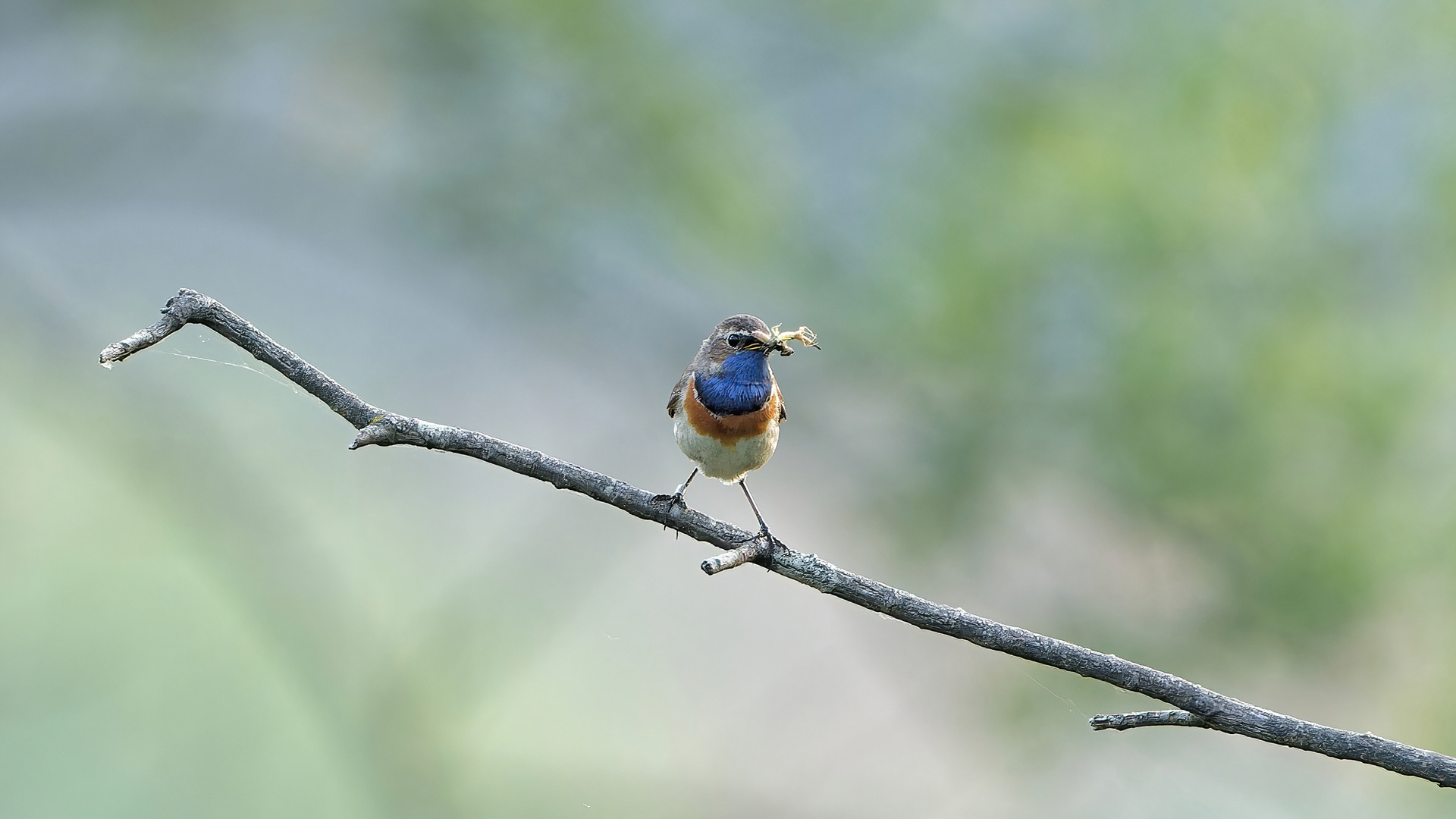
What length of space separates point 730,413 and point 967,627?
96cm

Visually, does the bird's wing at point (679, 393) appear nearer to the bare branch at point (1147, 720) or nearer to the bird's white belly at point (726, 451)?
the bird's white belly at point (726, 451)

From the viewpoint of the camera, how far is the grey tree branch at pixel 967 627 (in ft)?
5.07

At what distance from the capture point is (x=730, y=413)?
96.3 inches

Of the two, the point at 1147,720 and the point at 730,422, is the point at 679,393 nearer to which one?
the point at 730,422

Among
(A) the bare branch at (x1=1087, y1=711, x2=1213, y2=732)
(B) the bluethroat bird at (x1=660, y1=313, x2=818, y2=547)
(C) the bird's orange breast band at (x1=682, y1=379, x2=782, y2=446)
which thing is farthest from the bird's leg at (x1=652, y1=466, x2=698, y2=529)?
(A) the bare branch at (x1=1087, y1=711, x2=1213, y2=732)

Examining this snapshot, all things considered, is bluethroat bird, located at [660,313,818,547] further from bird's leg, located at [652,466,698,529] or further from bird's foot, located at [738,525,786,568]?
bird's foot, located at [738,525,786,568]

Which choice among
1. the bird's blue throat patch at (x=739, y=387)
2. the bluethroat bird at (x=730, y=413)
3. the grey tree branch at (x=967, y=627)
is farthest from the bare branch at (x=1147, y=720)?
the bird's blue throat patch at (x=739, y=387)

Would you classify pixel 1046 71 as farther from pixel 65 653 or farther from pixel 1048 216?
pixel 65 653

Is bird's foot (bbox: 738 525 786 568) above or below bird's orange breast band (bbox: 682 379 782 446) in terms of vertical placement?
below

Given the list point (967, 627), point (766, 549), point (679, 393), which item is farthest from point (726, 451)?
point (967, 627)

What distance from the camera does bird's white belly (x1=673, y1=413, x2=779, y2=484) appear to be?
245cm

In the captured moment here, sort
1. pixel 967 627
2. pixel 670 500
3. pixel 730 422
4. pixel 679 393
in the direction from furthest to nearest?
pixel 679 393 < pixel 730 422 < pixel 670 500 < pixel 967 627

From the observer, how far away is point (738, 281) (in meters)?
5.92

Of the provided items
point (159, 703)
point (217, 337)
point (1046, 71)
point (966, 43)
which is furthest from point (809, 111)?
point (217, 337)
